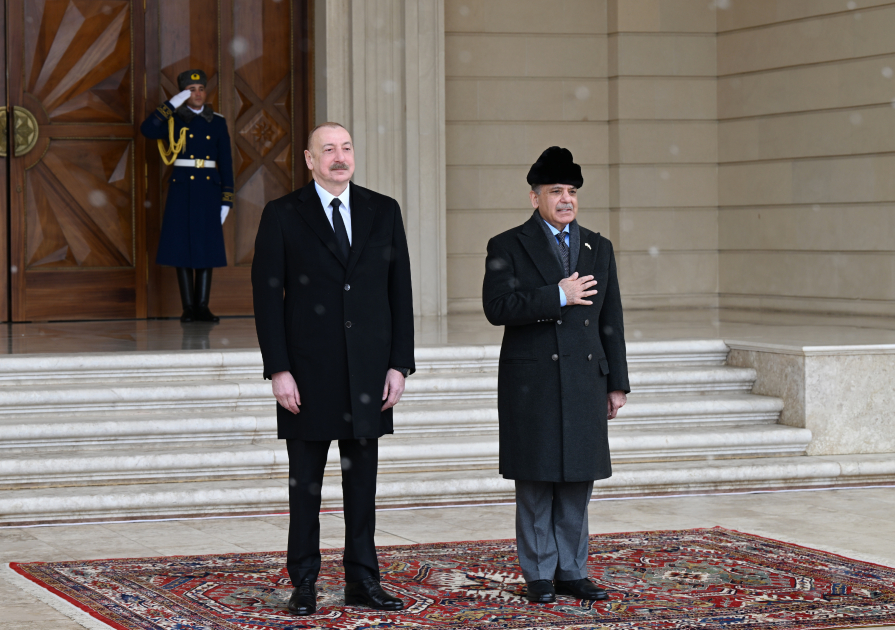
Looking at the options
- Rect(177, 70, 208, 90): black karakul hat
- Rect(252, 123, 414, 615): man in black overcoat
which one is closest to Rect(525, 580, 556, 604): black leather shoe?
Rect(252, 123, 414, 615): man in black overcoat

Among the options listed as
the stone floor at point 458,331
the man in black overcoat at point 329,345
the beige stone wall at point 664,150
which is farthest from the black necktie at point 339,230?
the beige stone wall at point 664,150

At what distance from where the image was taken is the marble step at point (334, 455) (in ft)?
20.6

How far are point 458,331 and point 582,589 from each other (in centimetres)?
477

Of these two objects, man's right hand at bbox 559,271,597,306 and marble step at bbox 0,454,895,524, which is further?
marble step at bbox 0,454,895,524

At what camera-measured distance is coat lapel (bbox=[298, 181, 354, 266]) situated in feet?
14.3

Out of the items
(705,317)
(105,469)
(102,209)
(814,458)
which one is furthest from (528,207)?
(105,469)

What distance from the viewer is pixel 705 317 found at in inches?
415

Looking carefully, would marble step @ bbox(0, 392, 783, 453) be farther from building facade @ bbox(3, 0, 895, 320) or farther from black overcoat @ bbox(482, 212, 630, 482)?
building facade @ bbox(3, 0, 895, 320)

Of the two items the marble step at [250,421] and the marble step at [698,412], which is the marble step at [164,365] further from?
the marble step at [698,412]

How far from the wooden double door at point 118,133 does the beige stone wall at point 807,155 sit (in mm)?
3856

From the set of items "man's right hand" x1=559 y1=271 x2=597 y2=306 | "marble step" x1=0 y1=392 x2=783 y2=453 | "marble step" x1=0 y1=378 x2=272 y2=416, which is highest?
"man's right hand" x1=559 y1=271 x2=597 y2=306

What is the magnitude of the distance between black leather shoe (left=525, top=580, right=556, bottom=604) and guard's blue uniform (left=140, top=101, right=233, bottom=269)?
636 centimetres

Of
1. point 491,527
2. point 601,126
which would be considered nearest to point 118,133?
point 601,126

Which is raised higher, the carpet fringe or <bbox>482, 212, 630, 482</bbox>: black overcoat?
<bbox>482, 212, 630, 482</bbox>: black overcoat
